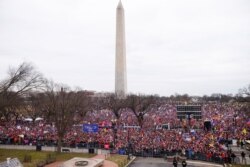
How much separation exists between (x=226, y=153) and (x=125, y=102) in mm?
31612

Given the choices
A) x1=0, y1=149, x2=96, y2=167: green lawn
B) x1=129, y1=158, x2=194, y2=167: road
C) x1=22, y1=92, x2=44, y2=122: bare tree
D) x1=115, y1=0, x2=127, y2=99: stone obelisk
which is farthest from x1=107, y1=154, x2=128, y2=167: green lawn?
x1=115, y1=0, x2=127, y2=99: stone obelisk

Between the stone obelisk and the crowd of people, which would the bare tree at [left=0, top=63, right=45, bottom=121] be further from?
the stone obelisk

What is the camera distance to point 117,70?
63.2 m

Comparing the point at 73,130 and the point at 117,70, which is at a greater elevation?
the point at 117,70

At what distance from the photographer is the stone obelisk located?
60628mm

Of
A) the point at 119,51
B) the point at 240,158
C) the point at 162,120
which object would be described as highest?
the point at 119,51

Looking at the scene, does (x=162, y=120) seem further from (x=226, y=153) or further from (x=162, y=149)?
(x=226, y=153)

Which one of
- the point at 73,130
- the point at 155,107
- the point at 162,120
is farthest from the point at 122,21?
the point at 73,130

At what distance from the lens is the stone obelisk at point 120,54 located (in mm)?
60628

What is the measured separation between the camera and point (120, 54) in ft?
205

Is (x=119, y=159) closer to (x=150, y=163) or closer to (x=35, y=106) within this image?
(x=150, y=163)

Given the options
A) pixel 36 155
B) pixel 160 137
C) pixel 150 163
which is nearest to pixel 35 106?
pixel 36 155

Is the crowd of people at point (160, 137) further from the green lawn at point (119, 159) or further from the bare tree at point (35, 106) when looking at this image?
the bare tree at point (35, 106)

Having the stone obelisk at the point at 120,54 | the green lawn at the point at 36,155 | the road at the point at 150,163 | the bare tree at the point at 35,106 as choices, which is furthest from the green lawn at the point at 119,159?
the stone obelisk at the point at 120,54
